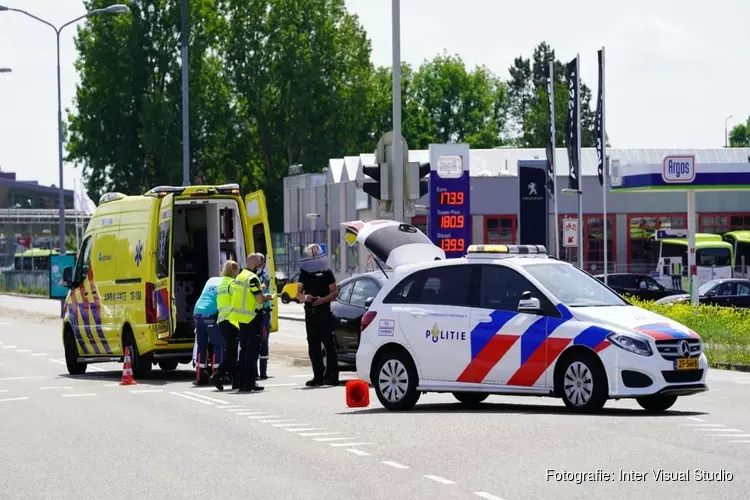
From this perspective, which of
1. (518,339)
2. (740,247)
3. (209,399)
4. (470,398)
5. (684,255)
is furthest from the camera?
(740,247)

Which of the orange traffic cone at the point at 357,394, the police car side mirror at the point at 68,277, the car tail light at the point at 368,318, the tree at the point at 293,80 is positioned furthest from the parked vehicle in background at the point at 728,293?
the tree at the point at 293,80

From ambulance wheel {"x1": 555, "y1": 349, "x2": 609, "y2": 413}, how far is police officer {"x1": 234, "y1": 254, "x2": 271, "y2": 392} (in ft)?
19.0

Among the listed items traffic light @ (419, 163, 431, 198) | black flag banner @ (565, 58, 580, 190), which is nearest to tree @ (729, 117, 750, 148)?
black flag banner @ (565, 58, 580, 190)

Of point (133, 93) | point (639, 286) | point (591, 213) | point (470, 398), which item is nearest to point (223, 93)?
point (133, 93)

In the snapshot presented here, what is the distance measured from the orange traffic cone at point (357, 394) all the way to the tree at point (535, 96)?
10354 centimetres

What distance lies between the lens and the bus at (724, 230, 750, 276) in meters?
63.4

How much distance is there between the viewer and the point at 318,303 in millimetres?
20156

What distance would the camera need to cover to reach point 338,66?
89125 mm

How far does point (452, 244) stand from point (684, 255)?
32.8 metres

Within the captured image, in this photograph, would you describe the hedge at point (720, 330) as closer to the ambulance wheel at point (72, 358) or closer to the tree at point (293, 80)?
the ambulance wheel at point (72, 358)

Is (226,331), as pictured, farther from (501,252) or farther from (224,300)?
(501,252)

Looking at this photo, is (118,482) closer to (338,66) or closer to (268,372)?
(268,372)

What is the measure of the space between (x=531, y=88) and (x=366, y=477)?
118987mm

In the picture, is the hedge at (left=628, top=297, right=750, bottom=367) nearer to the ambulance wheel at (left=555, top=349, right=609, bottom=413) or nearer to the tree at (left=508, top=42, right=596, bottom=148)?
the ambulance wheel at (left=555, top=349, right=609, bottom=413)
